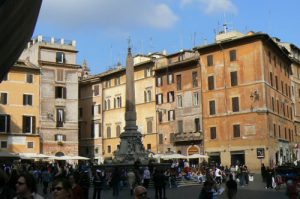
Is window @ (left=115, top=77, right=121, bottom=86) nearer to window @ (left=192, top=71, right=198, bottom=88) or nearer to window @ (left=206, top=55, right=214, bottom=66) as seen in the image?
window @ (left=192, top=71, right=198, bottom=88)

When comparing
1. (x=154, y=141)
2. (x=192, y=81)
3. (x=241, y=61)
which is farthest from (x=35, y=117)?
(x=241, y=61)

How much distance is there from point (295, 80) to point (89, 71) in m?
39.9

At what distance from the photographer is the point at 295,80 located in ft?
179

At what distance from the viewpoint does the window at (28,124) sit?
4647 centimetres

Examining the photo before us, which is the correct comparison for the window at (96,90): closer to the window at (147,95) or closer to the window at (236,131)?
the window at (147,95)

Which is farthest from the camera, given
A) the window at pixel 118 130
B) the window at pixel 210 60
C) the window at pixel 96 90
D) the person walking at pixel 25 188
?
the window at pixel 96 90

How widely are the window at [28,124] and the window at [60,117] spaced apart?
300 centimetres

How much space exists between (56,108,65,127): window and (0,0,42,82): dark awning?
46322 mm

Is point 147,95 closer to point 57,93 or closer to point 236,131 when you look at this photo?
point 57,93

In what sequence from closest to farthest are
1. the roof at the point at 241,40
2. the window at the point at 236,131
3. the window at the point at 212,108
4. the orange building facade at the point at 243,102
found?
1. the orange building facade at the point at 243,102
2. the roof at the point at 241,40
3. the window at the point at 236,131
4. the window at the point at 212,108

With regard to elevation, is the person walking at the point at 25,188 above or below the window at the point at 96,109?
below

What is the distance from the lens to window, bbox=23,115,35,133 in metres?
46.5

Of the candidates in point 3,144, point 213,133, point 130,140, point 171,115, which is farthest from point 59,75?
point 130,140

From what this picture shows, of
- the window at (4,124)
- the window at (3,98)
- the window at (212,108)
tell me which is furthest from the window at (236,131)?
the window at (3,98)
